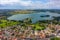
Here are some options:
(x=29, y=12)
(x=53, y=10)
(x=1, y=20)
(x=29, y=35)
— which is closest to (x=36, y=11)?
(x=29, y=12)

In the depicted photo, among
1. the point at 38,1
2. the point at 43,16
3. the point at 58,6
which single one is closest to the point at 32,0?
the point at 38,1

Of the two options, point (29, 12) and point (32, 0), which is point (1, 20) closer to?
point (29, 12)

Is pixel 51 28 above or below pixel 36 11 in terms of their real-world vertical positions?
below

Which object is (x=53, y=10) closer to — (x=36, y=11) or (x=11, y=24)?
(x=36, y=11)

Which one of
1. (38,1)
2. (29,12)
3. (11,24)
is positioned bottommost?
(11,24)

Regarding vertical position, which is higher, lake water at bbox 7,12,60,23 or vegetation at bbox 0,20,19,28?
lake water at bbox 7,12,60,23

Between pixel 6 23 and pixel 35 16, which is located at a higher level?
pixel 35 16

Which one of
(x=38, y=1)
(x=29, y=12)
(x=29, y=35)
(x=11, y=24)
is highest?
(x=38, y=1)

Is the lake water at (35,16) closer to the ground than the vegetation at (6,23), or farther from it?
farther from it

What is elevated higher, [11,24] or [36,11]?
[36,11]
